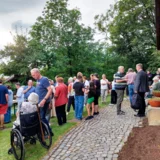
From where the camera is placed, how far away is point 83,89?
8.47 m

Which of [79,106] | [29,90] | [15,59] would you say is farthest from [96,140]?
[15,59]

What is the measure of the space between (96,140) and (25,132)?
1.89 metres

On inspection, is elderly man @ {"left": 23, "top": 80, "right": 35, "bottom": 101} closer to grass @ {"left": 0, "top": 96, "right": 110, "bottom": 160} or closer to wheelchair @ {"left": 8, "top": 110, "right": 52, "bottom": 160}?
grass @ {"left": 0, "top": 96, "right": 110, "bottom": 160}

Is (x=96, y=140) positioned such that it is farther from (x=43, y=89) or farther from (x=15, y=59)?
(x=15, y=59)

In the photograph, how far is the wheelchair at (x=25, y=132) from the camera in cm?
473

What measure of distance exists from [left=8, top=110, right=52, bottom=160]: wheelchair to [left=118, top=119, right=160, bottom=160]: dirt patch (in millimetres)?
1831

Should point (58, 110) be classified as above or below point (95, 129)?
above

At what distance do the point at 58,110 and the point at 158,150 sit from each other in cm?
374

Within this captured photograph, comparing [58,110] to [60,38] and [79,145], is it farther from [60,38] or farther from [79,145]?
[60,38]

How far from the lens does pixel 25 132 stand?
4844mm

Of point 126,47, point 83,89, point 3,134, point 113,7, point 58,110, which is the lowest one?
point 3,134

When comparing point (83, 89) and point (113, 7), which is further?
point (113, 7)

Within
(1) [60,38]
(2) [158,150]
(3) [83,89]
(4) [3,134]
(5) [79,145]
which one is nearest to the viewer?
(2) [158,150]

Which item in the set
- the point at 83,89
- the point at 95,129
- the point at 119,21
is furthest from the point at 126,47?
the point at 95,129
